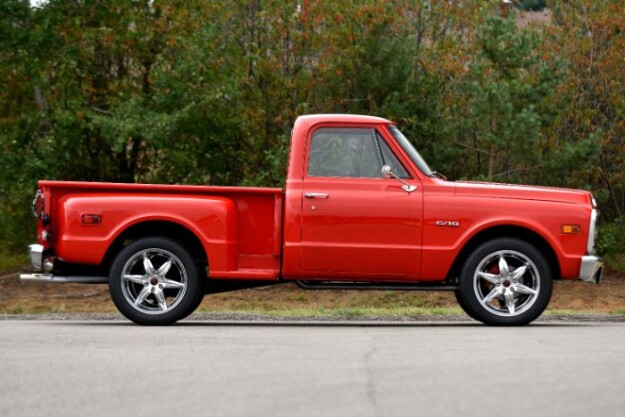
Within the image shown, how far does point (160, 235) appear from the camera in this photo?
13.6m

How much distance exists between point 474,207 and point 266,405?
5.96 meters

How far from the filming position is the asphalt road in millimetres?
7660

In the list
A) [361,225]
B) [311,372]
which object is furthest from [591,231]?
[311,372]

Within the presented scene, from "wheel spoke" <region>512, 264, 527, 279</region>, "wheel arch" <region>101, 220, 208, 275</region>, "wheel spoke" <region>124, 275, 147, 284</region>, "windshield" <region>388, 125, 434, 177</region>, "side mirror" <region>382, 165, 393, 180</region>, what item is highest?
"windshield" <region>388, 125, 434, 177</region>

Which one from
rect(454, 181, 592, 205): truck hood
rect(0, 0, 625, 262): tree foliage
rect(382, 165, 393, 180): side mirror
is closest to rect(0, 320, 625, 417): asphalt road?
rect(454, 181, 592, 205): truck hood

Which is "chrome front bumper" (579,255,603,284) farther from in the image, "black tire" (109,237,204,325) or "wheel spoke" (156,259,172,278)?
"wheel spoke" (156,259,172,278)

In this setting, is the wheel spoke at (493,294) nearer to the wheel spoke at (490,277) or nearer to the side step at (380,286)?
the wheel spoke at (490,277)

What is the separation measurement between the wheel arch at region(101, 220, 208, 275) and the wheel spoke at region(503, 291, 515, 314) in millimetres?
2758

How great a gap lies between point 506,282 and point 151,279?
3.22 meters

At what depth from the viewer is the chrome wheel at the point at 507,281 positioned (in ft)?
43.7

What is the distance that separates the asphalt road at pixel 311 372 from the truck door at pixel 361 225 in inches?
36.9

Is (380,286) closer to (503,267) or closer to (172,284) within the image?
(503,267)

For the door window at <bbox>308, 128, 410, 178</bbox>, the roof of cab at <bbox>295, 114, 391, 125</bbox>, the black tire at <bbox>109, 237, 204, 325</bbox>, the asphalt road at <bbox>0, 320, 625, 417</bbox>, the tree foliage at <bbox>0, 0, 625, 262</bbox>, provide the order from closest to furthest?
1. the asphalt road at <bbox>0, 320, 625, 417</bbox>
2. the black tire at <bbox>109, 237, 204, 325</bbox>
3. the door window at <bbox>308, 128, 410, 178</bbox>
4. the roof of cab at <bbox>295, 114, 391, 125</bbox>
5. the tree foliage at <bbox>0, 0, 625, 262</bbox>

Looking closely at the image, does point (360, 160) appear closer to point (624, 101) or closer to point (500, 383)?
point (500, 383)
